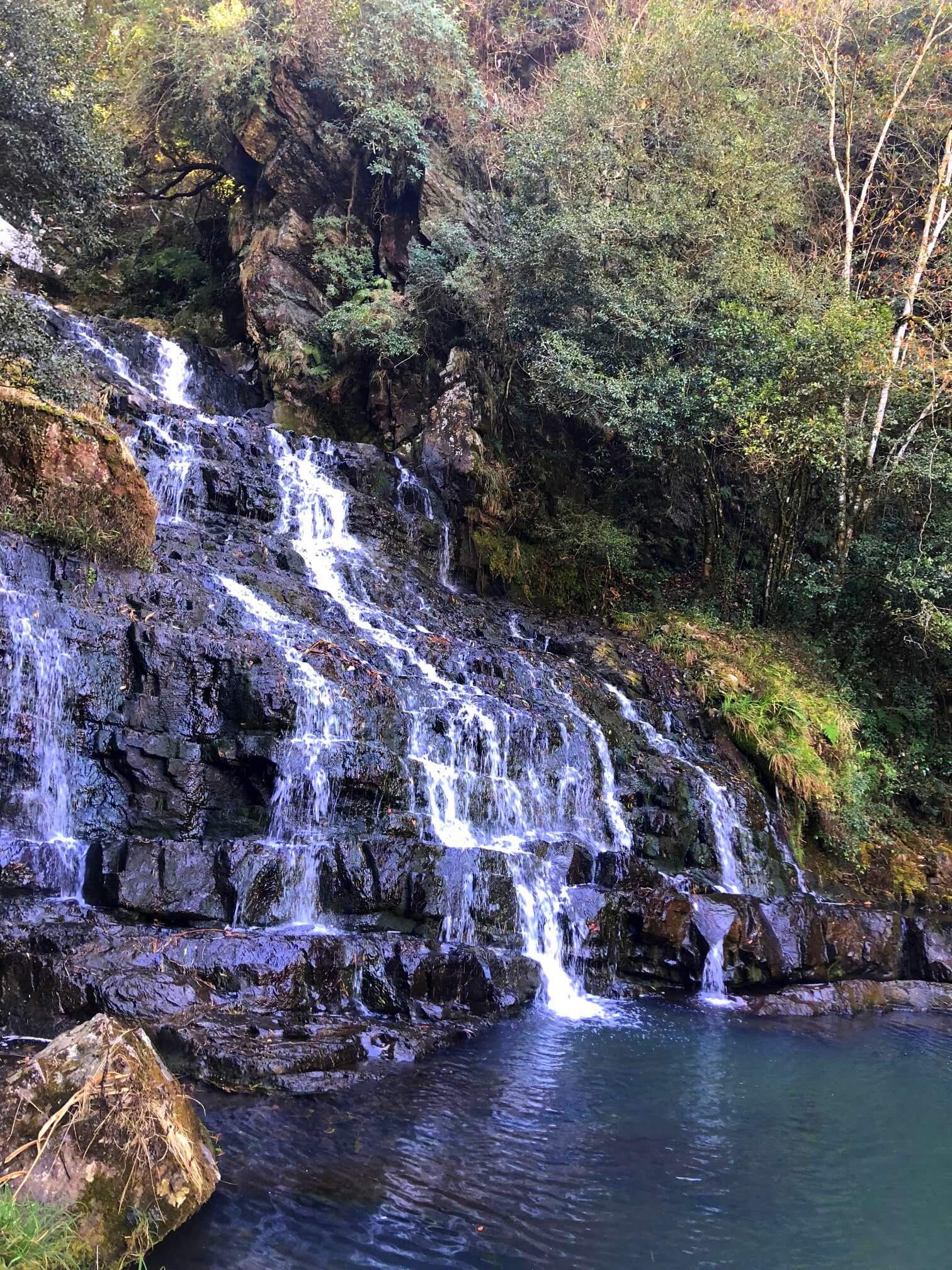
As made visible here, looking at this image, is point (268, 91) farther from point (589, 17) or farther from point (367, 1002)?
point (367, 1002)

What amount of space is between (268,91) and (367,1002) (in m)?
21.6

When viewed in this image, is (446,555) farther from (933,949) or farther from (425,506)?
(933,949)

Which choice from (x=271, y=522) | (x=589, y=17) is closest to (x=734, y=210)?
(x=271, y=522)

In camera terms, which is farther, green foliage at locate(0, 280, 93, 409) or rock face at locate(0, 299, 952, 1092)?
green foliage at locate(0, 280, 93, 409)

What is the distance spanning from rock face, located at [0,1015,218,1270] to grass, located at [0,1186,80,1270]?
0.08 meters

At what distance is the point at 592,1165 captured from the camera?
17.7 feet

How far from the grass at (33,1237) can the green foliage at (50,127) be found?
15.5 meters

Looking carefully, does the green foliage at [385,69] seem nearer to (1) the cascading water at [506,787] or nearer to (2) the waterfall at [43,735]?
(1) the cascading water at [506,787]

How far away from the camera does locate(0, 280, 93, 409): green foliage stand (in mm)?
11703

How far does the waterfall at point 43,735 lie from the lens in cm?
804

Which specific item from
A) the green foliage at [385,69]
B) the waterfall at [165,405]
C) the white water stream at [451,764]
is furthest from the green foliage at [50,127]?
the green foliage at [385,69]

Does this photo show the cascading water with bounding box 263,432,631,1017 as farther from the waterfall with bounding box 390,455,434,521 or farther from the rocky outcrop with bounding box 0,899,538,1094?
the waterfall with bounding box 390,455,434,521

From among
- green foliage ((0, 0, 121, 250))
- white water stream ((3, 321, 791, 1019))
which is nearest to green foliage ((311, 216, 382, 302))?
green foliage ((0, 0, 121, 250))

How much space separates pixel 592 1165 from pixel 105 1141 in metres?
3.08
